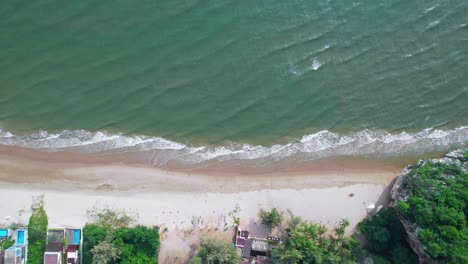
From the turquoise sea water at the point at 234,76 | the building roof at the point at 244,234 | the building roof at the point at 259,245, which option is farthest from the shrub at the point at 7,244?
the building roof at the point at 259,245

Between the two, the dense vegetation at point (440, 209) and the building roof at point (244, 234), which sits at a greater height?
the dense vegetation at point (440, 209)

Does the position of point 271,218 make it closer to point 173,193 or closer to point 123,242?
point 173,193

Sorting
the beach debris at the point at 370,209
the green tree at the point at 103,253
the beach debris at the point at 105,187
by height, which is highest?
the beach debris at the point at 105,187

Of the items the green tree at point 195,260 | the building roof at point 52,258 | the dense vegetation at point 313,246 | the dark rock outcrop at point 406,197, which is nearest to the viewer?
the dark rock outcrop at point 406,197

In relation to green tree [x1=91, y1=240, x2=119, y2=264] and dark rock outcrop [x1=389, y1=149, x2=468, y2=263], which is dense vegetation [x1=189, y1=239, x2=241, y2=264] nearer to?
green tree [x1=91, y1=240, x2=119, y2=264]

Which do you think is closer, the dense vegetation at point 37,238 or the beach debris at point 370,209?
the dense vegetation at point 37,238

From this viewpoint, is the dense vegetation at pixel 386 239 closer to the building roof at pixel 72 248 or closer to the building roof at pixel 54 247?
the building roof at pixel 72 248

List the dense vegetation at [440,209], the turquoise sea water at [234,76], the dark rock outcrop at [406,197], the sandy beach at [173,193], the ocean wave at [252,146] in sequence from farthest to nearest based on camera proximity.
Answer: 1. the ocean wave at [252,146]
2. the turquoise sea water at [234,76]
3. the sandy beach at [173,193]
4. the dark rock outcrop at [406,197]
5. the dense vegetation at [440,209]
